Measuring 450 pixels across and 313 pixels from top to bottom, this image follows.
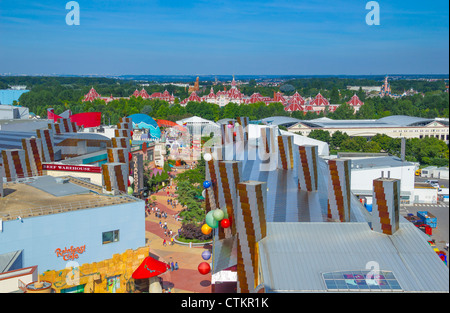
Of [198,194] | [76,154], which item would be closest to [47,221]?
[198,194]

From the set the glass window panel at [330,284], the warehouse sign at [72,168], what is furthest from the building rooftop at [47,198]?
the glass window panel at [330,284]

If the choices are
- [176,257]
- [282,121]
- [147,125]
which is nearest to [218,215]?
[176,257]

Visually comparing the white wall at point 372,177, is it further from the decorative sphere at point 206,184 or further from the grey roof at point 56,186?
the grey roof at point 56,186

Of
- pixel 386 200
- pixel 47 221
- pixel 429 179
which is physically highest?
pixel 386 200

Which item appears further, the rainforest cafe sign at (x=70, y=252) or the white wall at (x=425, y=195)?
the white wall at (x=425, y=195)

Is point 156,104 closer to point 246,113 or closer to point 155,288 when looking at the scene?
point 246,113

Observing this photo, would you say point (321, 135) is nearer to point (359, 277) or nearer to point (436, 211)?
point (436, 211)
